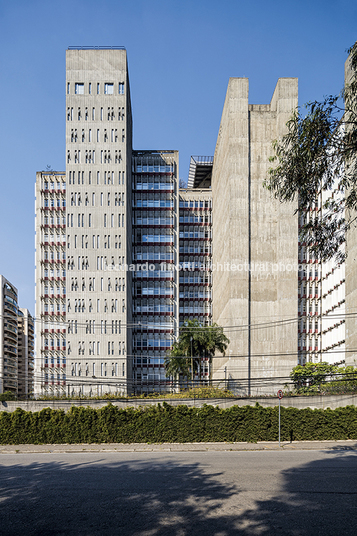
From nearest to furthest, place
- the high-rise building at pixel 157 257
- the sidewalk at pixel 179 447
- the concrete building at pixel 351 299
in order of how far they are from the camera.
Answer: the sidewalk at pixel 179 447 < the concrete building at pixel 351 299 < the high-rise building at pixel 157 257

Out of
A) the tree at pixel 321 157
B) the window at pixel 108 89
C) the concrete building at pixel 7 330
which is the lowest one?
the concrete building at pixel 7 330

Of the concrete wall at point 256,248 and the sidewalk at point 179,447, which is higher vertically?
the concrete wall at point 256,248

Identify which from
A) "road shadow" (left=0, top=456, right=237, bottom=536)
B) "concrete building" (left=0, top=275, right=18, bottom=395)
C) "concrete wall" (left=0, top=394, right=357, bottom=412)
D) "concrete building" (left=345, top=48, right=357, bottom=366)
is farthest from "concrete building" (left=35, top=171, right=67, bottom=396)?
"road shadow" (left=0, top=456, right=237, bottom=536)

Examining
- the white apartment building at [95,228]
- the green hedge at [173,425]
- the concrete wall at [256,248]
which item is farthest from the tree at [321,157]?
the white apartment building at [95,228]

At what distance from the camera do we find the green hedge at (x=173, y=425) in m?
28.3

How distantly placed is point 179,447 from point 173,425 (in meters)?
2.14

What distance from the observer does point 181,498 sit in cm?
1199

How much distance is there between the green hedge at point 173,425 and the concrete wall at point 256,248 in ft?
130

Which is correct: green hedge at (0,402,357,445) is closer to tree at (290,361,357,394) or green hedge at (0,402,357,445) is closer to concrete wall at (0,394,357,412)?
tree at (290,361,357,394)

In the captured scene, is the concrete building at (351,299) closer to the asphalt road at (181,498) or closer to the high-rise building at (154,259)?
the asphalt road at (181,498)

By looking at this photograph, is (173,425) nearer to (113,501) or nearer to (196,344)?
(113,501)

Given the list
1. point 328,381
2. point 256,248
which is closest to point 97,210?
point 256,248

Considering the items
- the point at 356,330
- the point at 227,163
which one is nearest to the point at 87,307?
the point at 227,163

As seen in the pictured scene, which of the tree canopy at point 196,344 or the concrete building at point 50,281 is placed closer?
the tree canopy at point 196,344
